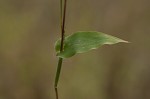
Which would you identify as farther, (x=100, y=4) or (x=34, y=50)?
(x=100, y=4)

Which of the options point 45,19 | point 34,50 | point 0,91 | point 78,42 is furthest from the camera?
point 45,19

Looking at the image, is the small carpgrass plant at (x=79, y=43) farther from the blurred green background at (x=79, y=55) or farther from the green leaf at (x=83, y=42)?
the blurred green background at (x=79, y=55)

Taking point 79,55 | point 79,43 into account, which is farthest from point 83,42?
point 79,55

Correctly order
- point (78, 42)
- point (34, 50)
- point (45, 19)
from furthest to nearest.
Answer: point (45, 19) < point (34, 50) < point (78, 42)

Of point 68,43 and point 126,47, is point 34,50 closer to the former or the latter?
point 126,47

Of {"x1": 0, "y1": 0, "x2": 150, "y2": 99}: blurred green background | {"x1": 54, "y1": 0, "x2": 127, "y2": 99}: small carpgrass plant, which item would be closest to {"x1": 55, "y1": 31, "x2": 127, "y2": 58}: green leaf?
{"x1": 54, "y1": 0, "x2": 127, "y2": 99}: small carpgrass plant

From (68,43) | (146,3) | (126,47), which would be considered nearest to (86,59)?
(126,47)

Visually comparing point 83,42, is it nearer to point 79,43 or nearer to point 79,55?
point 79,43

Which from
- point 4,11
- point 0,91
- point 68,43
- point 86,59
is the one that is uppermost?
point 68,43
